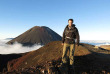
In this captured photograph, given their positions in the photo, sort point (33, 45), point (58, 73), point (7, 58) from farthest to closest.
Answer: point (33, 45), point (7, 58), point (58, 73)

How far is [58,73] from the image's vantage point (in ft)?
25.5

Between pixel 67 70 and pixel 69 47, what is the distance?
1.79 meters

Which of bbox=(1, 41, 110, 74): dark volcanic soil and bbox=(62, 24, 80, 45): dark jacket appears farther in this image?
bbox=(1, 41, 110, 74): dark volcanic soil

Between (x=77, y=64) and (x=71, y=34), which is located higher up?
(x=71, y=34)

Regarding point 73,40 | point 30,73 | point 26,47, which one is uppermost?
point 73,40

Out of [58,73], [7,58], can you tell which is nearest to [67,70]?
[58,73]

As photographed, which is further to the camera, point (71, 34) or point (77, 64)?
point (77, 64)

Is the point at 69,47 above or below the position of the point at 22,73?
above

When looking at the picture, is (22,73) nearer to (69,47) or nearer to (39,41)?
(69,47)

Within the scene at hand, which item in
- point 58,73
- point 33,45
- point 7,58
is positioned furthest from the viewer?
point 33,45

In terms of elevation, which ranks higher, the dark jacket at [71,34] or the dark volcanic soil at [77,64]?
the dark jacket at [71,34]

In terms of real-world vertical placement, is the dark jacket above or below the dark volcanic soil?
above

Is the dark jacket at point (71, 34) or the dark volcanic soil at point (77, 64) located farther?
the dark volcanic soil at point (77, 64)

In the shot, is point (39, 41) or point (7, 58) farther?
point (39, 41)
